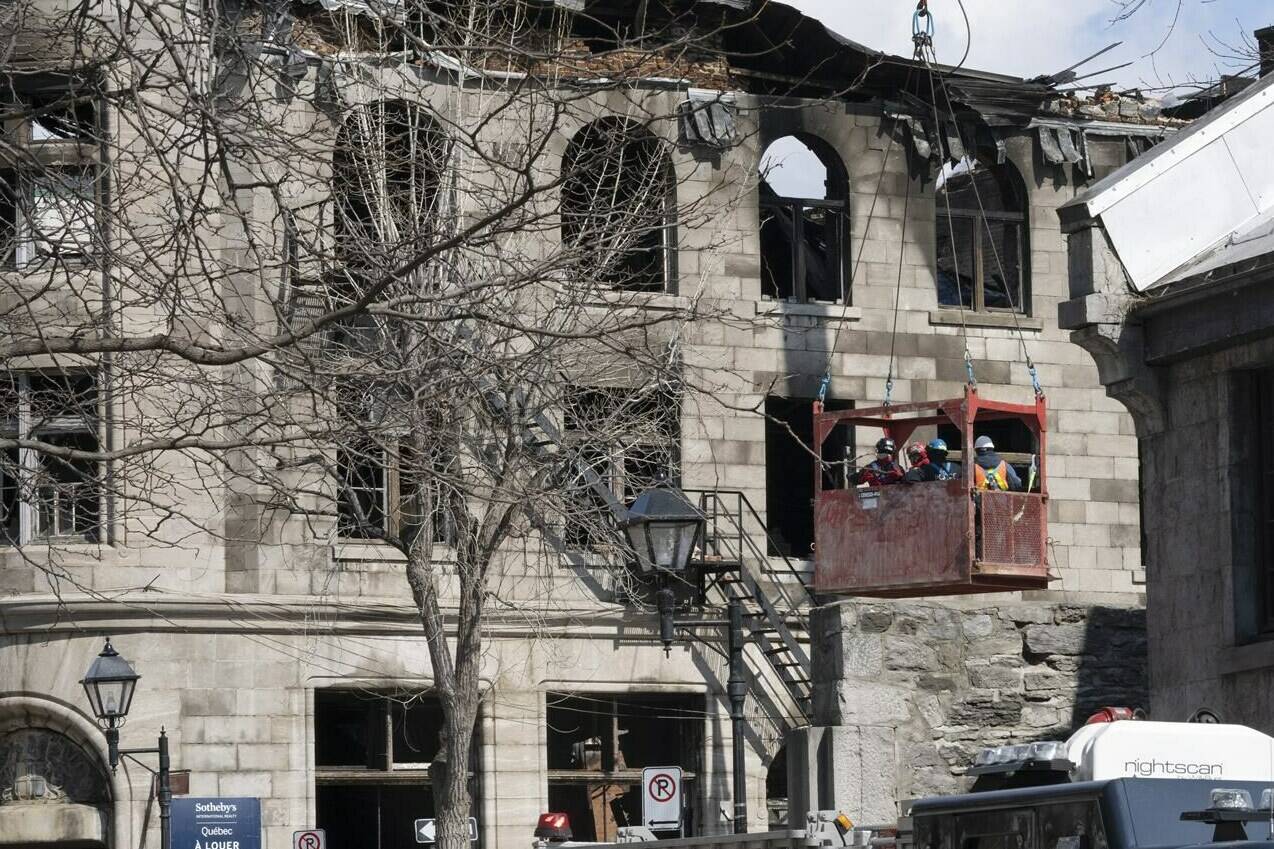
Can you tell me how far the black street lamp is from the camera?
21891mm

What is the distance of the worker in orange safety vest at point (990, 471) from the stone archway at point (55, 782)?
11045 mm

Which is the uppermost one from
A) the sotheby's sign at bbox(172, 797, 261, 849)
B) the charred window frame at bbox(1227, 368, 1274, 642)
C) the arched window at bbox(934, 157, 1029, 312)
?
the arched window at bbox(934, 157, 1029, 312)

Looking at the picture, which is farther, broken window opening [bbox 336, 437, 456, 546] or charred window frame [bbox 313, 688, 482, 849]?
charred window frame [bbox 313, 688, 482, 849]

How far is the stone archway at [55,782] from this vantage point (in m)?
29.3

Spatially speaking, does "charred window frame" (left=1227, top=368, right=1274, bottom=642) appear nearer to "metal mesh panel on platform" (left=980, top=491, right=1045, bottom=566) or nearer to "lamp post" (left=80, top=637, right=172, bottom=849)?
"metal mesh panel on platform" (left=980, top=491, right=1045, bottom=566)

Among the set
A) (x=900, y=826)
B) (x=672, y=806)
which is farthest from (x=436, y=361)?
(x=672, y=806)

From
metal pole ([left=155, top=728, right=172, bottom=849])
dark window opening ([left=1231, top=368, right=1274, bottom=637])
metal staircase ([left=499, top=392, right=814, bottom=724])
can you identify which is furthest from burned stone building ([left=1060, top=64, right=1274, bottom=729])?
metal pole ([left=155, top=728, right=172, bottom=849])

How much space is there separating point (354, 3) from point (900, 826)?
15.2m

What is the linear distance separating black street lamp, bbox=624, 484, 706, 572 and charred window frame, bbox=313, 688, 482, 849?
8.95 m

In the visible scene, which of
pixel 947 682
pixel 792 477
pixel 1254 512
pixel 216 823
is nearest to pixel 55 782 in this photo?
pixel 216 823

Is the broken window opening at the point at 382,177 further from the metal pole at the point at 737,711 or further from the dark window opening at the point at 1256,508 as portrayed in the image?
the dark window opening at the point at 1256,508

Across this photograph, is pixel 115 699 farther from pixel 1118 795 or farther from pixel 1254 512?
pixel 1118 795

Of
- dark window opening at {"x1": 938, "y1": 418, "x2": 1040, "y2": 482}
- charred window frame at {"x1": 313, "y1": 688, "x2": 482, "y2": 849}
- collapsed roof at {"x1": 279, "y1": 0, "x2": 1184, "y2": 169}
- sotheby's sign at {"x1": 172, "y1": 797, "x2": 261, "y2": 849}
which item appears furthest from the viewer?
dark window opening at {"x1": 938, "y1": 418, "x2": 1040, "y2": 482}

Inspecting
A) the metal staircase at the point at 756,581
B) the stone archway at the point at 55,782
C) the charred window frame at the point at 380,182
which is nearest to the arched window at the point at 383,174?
the charred window frame at the point at 380,182
